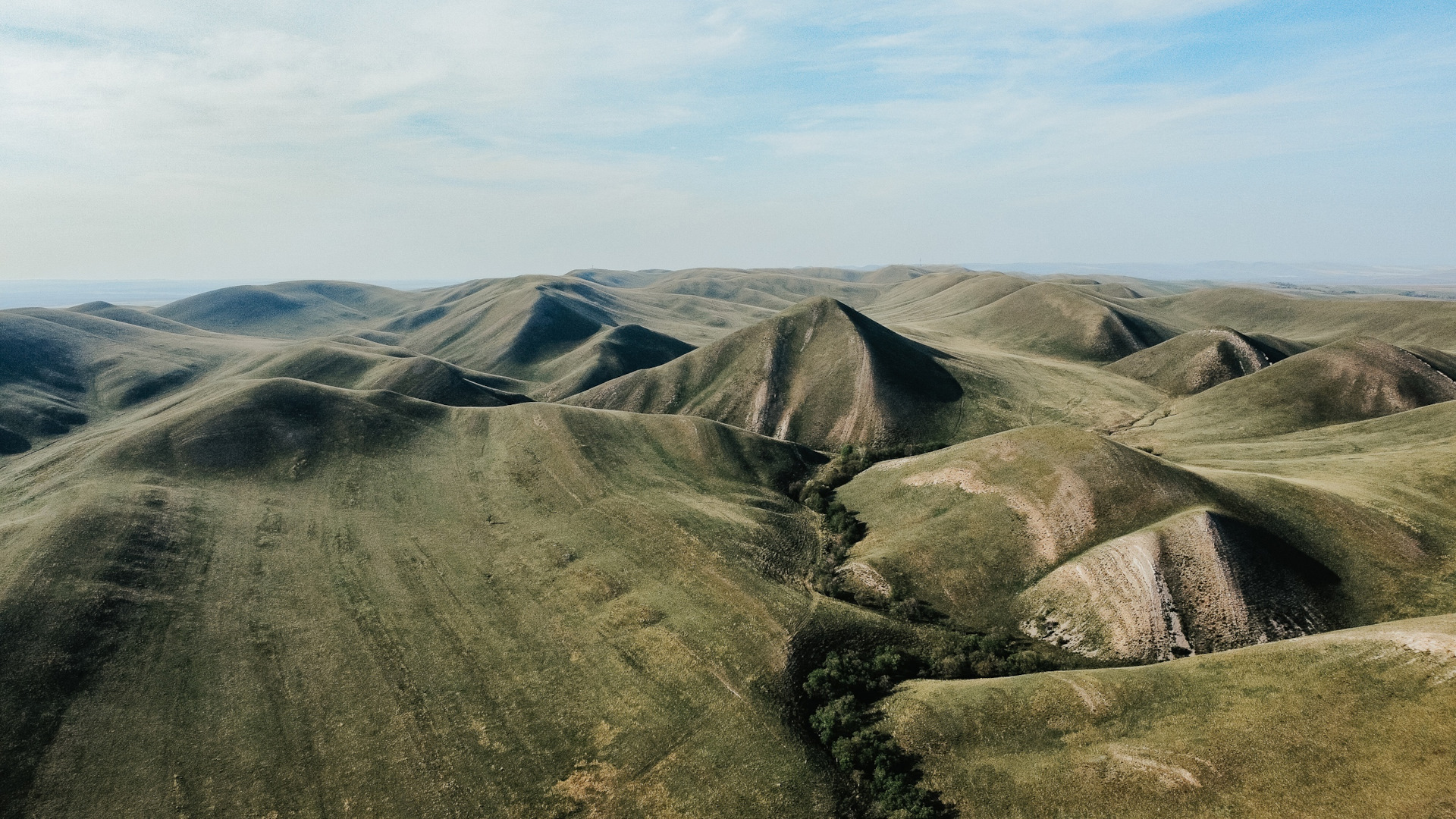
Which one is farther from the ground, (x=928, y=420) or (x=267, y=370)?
(x=267, y=370)

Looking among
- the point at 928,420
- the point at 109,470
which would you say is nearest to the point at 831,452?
the point at 928,420

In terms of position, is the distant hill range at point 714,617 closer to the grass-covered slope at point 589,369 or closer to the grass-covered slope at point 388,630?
the grass-covered slope at point 388,630

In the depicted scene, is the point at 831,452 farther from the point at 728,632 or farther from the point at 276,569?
the point at 276,569

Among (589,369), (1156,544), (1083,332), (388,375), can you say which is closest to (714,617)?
(1156,544)

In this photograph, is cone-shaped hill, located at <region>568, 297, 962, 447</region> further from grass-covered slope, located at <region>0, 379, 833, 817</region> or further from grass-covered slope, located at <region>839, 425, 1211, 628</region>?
grass-covered slope, located at <region>839, 425, 1211, 628</region>

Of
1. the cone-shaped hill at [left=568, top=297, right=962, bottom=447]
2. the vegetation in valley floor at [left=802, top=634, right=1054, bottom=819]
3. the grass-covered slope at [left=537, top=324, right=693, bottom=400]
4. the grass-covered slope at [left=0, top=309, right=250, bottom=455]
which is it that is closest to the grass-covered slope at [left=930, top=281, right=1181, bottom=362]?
the cone-shaped hill at [left=568, top=297, right=962, bottom=447]

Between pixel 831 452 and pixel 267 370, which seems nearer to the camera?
pixel 831 452

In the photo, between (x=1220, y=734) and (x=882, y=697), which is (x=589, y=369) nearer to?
(x=882, y=697)
